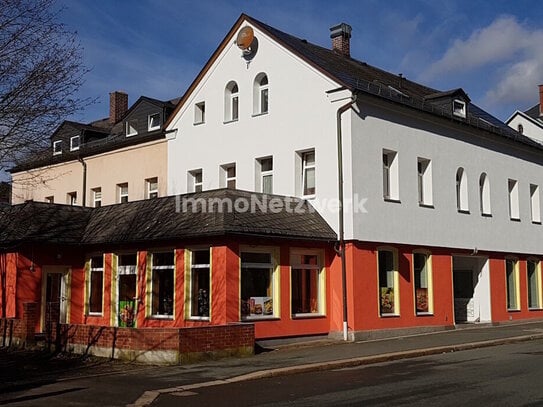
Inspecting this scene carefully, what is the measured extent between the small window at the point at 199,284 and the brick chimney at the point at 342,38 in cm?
1459

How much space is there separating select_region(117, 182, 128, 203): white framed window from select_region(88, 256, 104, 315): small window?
22.4ft

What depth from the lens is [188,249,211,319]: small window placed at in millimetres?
20000

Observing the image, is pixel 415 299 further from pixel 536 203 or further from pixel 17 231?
pixel 17 231

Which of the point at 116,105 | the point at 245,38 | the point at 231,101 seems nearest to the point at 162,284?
the point at 231,101

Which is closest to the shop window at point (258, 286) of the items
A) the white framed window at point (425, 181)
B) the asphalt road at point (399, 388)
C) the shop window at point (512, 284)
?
the asphalt road at point (399, 388)

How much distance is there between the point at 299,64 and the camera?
23.4 meters

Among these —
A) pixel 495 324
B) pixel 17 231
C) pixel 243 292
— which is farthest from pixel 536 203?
pixel 17 231

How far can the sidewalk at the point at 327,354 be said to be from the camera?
1359 cm

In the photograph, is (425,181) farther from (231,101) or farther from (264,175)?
(231,101)

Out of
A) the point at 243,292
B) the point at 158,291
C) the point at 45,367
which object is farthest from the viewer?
the point at 158,291

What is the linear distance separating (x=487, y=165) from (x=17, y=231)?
58.7 feet

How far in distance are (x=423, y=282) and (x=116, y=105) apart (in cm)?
2226

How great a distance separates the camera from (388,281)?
22.9 meters

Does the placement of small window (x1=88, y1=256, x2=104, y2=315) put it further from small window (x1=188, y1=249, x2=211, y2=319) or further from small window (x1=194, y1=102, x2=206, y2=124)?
small window (x1=194, y1=102, x2=206, y2=124)
